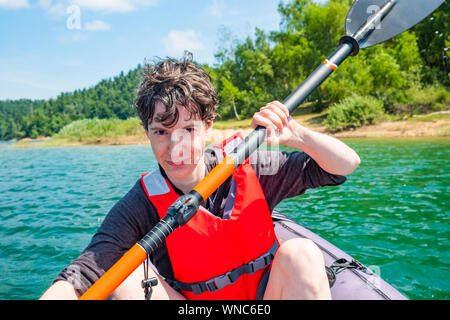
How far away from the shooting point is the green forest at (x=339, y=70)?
53.6 feet

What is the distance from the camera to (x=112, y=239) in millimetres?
1427

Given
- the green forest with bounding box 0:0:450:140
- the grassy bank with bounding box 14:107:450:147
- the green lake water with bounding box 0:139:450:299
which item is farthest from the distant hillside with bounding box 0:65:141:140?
the green lake water with bounding box 0:139:450:299

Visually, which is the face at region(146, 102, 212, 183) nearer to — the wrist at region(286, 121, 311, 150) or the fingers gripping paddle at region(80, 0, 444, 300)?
the fingers gripping paddle at region(80, 0, 444, 300)

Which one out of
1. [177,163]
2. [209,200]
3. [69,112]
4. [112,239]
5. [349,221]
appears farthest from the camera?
[69,112]

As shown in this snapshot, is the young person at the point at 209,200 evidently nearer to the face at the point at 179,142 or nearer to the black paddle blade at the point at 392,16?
the face at the point at 179,142

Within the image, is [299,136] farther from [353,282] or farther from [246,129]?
[246,129]

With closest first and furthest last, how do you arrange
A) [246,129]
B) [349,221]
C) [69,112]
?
[349,221] < [246,129] < [69,112]


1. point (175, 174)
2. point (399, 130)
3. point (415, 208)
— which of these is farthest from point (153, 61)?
point (399, 130)

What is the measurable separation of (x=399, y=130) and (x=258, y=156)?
14270mm

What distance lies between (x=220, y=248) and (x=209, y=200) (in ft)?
0.76

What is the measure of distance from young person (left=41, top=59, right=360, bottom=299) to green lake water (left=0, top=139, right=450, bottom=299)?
61.8 inches

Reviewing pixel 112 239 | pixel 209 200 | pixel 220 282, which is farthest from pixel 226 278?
pixel 112 239

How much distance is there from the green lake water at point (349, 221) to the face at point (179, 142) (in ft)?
6.41

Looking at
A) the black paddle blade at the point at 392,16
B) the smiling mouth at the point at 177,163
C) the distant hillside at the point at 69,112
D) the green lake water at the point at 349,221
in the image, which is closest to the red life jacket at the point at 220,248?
the smiling mouth at the point at 177,163
